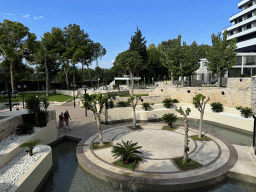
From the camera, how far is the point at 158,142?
1223 centimetres

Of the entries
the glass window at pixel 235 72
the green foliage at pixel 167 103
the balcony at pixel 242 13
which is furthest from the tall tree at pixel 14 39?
the balcony at pixel 242 13

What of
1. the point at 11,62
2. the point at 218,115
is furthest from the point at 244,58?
the point at 11,62

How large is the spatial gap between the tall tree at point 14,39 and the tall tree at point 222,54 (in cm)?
3346

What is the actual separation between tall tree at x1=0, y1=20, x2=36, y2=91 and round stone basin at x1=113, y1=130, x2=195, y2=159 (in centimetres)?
2816

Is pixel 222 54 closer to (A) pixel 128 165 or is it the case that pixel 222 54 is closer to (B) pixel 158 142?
(B) pixel 158 142

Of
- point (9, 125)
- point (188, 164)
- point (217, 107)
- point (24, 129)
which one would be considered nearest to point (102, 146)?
point (24, 129)

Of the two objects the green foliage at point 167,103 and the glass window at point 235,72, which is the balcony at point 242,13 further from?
the green foliage at point 167,103

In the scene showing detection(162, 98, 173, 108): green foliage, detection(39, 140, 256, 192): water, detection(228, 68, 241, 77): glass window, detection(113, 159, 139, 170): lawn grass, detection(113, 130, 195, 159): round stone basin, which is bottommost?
detection(39, 140, 256, 192): water

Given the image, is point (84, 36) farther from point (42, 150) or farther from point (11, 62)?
point (42, 150)

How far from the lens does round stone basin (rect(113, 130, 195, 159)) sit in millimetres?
10312

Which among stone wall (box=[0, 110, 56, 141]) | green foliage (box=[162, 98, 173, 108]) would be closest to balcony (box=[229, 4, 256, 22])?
green foliage (box=[162, 98, 173, 108])

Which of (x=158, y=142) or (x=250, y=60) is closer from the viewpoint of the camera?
(x=158, y=142)

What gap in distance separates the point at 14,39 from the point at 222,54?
36.9m

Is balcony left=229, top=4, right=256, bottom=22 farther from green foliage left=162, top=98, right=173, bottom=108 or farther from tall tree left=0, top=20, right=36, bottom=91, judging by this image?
tall tree left=0, top=20, right=36, bottom=91
